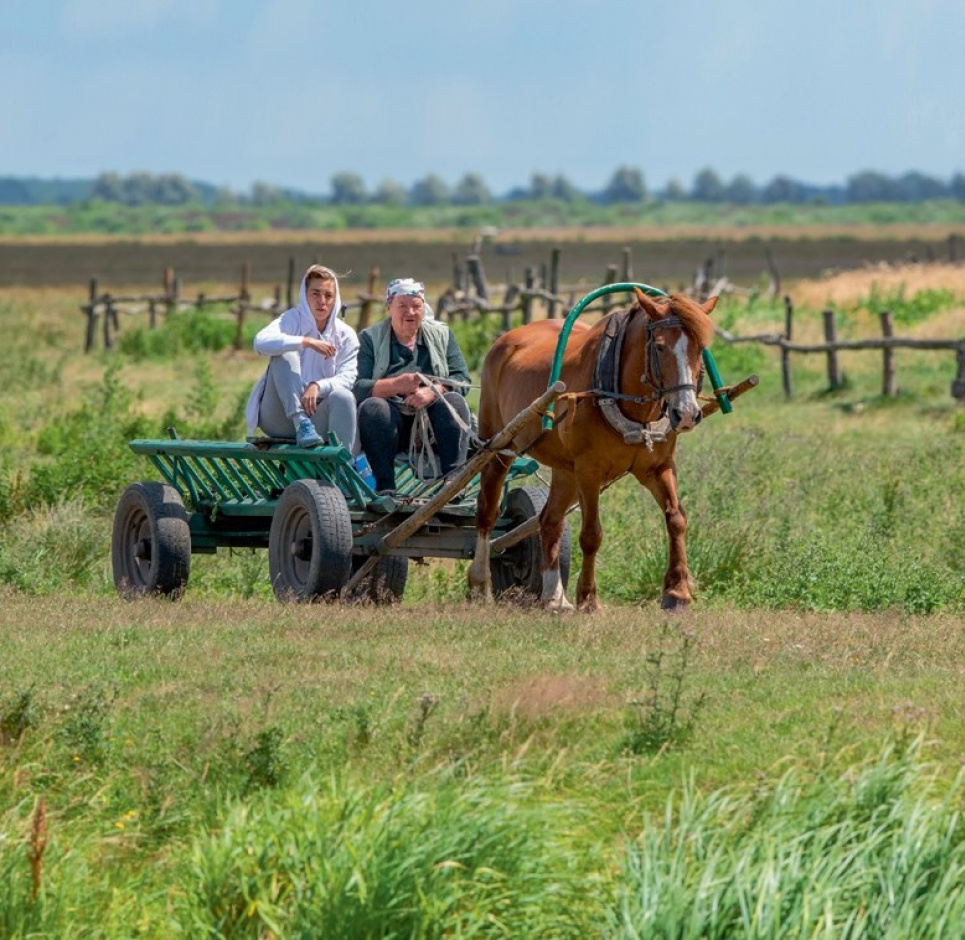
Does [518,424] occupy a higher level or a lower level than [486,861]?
higher

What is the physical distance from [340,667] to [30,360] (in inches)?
852

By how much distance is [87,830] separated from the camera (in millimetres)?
7875

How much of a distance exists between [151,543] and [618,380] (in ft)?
10.7

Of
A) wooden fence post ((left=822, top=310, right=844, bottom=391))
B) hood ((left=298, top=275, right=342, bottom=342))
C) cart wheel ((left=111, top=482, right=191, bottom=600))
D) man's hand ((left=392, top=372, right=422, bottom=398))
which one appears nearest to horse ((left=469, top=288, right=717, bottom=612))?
man's hand ((left=392, top=372, right=422, bottom=398))

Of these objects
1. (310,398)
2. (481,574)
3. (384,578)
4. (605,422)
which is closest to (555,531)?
(481,574)

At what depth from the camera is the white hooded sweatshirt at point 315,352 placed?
39.8 feet

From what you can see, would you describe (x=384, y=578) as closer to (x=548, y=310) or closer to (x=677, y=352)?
(x=677, y=352)

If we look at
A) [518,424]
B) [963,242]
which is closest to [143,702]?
[518,424]

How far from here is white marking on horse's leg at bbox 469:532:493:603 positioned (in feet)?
40.3

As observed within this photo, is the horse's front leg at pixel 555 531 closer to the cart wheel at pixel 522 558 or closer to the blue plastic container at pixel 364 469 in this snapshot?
the cart wheel at pixel 522 558

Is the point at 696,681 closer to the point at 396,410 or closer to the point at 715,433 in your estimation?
the point at 396,410

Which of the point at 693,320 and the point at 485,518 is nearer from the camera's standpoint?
the point at 693,320

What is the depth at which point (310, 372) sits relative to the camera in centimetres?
1229

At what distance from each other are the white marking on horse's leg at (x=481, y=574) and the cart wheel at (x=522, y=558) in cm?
26
